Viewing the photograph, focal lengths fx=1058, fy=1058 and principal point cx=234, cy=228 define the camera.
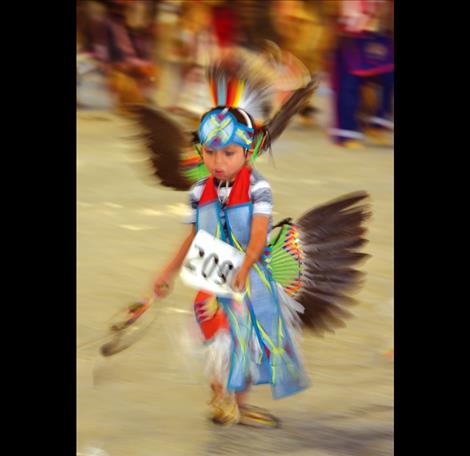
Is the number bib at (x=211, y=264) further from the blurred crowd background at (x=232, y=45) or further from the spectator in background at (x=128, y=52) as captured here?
the spectator in background at (x=128, y=52)

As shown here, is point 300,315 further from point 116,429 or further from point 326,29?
point 326,29

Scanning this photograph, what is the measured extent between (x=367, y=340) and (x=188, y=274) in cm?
64

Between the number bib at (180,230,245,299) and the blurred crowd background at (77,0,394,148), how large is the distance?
0.45 meters

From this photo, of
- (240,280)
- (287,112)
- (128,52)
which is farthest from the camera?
(128,52)

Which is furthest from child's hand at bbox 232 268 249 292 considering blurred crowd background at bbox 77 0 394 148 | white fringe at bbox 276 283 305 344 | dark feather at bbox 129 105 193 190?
blurred crowd background at bbox 77 0 394 148

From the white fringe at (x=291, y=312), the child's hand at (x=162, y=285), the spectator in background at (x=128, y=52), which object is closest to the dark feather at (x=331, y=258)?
the white fringe at (x=291, y=312)

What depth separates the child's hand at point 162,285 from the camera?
3.54 m

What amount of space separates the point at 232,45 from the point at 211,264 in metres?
0.74

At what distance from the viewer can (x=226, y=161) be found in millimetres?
3430

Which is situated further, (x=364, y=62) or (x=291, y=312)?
(x=364, y=62)

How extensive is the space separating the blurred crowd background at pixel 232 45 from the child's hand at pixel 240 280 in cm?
56

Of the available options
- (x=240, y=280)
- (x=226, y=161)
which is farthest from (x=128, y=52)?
(x=240, y=280)

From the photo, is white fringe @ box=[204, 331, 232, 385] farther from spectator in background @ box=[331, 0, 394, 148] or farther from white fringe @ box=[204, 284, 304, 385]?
spectator in background @ box=[331, 0, 394, 148]

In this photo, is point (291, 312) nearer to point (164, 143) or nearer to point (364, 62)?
point (164, 143)
